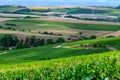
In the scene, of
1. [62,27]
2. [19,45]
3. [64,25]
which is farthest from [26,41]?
[64,25]

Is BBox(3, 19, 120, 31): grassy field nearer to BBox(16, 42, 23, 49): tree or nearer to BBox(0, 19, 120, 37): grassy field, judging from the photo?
BBox(0, 19, 120, 37): grassy field

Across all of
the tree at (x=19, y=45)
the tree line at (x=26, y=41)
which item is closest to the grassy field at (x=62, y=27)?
the tree line at (x=26, y=41)

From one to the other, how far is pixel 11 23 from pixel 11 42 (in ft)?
167

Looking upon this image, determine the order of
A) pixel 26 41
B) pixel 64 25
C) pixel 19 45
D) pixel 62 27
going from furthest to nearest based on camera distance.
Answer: pixel 64 25, pixel 62 27, pixel 26 41, pixel 19 45

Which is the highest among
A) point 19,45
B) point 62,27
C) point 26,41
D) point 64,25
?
point 19,45

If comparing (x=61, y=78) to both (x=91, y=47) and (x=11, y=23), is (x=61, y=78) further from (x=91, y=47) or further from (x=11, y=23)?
(x=11, y=23)

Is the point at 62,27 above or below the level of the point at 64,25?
above

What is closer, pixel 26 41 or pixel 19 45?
pixel 19 45

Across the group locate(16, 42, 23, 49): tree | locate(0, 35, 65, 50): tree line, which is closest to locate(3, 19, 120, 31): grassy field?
locate(0, 35, 65, 50): tree line

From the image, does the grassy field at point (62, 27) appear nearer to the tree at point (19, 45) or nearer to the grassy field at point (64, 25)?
the grassy field at point (64, 25)

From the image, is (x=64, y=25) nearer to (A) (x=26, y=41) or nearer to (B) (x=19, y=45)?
(A) (x=26, y=41)

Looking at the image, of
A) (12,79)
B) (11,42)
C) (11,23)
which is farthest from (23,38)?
(12,79)

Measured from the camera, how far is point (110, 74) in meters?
12.6

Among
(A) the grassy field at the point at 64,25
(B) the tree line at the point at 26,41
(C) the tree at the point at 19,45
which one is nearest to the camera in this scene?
(C) the tree at the point at 19,45
